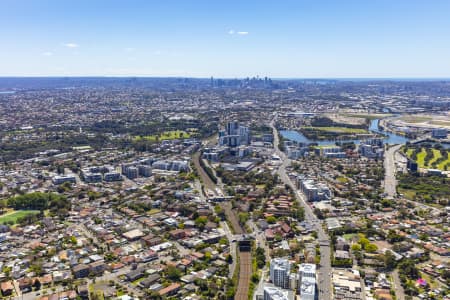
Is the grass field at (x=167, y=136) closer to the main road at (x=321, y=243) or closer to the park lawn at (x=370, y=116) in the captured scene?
the main road at (x=321, y=243)

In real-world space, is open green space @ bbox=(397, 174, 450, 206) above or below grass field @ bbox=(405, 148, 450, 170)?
below

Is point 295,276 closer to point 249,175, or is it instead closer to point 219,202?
point 219,202

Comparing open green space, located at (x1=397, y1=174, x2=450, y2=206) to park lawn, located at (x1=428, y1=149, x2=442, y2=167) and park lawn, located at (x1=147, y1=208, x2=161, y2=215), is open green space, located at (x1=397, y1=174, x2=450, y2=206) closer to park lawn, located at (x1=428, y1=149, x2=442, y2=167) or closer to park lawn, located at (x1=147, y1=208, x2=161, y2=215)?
park lawn, located at (x1=428, y1=149, x2=442, y2=167)

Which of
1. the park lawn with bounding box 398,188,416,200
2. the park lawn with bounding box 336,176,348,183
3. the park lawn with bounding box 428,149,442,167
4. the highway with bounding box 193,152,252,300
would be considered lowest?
the highway with bounding box 193,152,252,300

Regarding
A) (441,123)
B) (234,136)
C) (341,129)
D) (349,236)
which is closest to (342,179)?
(349,236)

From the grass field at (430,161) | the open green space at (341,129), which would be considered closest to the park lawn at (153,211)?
the grass field at (430,161)

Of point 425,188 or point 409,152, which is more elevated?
point 409,152

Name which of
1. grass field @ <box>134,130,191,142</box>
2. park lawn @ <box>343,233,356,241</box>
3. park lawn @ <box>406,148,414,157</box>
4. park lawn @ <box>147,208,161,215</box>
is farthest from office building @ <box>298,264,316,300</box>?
grass field @ <box>134,130,191,142</box>

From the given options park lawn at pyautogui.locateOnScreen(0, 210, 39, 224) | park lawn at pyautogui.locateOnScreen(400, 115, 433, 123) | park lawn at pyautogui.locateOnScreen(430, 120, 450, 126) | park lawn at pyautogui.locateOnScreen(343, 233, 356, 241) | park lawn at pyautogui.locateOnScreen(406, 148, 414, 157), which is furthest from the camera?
park lawn at pyautogui.locateOnScreen(400, 115, 433, 123)

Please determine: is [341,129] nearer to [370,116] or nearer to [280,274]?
[370,116]

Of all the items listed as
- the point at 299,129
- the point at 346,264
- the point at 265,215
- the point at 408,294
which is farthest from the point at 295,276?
the point at 299,129

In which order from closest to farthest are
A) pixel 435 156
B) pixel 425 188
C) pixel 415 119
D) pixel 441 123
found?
pixel 425 188 < pixel 435 156 < pixel 441 123 < pixel 415 119
